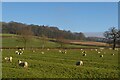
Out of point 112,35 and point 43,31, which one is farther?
→ point 43,31

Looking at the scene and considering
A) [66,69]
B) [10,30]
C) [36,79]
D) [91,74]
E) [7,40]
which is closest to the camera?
[36,79]

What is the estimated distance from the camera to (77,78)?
63.8 ft

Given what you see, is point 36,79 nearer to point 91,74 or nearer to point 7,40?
point 91,74

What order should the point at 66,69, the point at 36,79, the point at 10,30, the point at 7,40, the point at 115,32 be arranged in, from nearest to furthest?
1. the point at 36,79
2. the point at 66,69
3. the point at 115,32
4. the point at 7,40
5. the point at 10,30

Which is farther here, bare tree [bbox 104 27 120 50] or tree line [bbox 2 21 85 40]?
tree line [bbox 2 21 85 40]

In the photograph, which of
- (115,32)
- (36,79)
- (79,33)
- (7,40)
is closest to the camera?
(36,79)

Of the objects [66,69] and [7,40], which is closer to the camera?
[66,69]

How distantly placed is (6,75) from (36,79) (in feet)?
8.11

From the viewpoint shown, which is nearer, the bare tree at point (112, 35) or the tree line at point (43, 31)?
the bare tree at point (112, 35)

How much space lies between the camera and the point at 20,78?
60.2 feet

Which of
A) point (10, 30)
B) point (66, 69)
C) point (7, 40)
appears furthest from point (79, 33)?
point (66, 69)

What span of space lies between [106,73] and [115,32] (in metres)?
89.4

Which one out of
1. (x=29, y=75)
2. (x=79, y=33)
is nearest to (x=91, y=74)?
(x=29, y=75)

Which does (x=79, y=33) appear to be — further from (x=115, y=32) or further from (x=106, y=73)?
(x=106, y=73)
